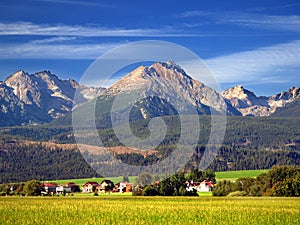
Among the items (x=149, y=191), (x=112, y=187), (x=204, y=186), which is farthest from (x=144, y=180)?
(x=204, y=186)

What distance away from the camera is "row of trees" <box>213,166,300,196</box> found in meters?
99.2

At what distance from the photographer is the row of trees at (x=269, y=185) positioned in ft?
326

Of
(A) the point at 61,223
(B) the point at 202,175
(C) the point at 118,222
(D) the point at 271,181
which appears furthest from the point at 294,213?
(B) the point at 202,175

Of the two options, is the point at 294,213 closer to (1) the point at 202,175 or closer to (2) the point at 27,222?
(2) the point at 27,222

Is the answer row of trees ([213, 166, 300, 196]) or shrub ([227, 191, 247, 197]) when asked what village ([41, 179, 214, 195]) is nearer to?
row of trees ([213, 166, 300, 196])

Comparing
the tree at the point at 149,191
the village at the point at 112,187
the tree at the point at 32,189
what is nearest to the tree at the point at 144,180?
the village at the point at 112,187

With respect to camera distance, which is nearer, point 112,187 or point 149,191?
point 149,191

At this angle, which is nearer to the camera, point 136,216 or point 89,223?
point 89,223

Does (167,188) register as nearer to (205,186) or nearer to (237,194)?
(237,194)

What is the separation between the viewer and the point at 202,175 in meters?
160

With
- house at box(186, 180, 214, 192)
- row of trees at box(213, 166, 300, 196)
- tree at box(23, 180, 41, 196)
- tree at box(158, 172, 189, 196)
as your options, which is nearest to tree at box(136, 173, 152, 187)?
tree at box(158, 172, 189, 196)

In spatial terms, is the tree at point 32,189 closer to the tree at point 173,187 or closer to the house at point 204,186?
the tree at point 173,187

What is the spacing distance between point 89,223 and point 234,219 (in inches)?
473

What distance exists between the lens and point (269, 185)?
109938 millimetres
